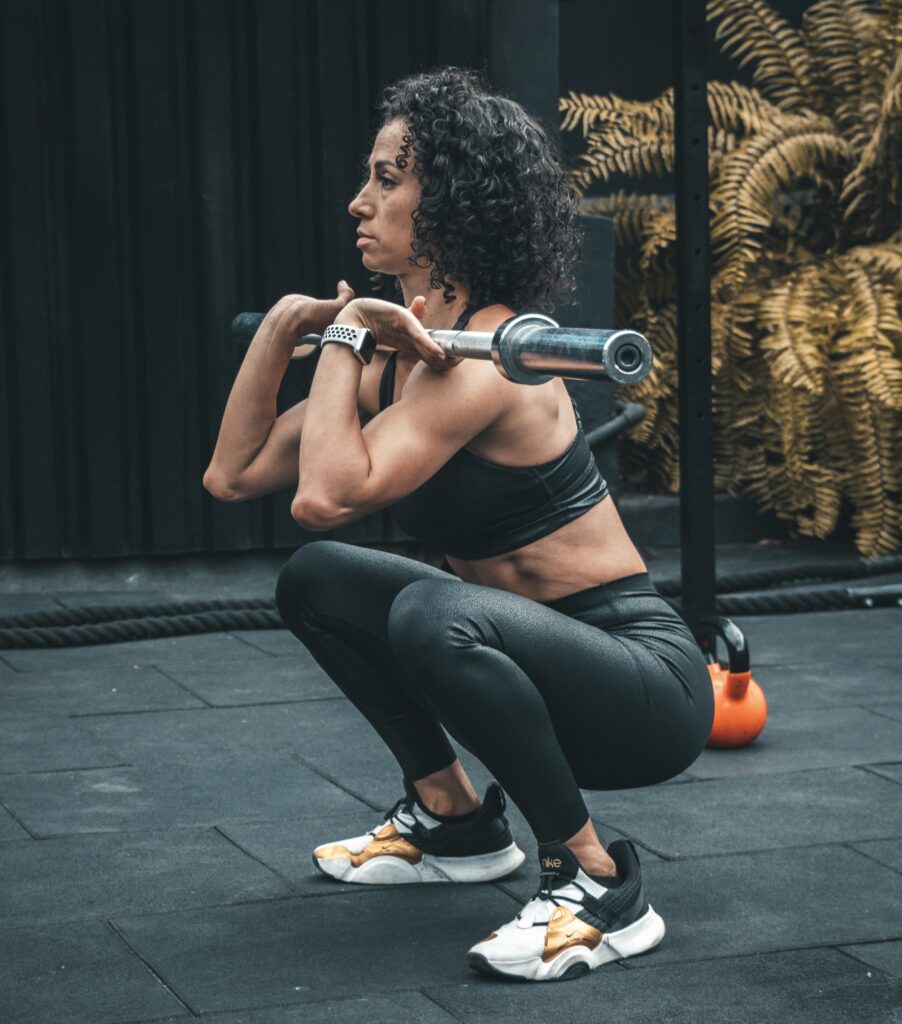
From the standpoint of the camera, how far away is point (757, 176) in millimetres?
5832

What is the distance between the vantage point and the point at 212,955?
232 centimetres

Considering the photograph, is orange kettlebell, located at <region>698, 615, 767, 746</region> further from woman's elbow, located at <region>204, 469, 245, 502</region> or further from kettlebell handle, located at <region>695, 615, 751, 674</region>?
woman's elbow, located at <region>204, 469, 245, 502</region>

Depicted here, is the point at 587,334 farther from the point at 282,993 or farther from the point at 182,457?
the point at 182,457

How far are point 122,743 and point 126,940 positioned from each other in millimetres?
1202

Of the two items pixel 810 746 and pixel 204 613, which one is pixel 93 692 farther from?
pixel 810 746

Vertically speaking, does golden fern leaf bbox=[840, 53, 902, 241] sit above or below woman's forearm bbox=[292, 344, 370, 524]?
above

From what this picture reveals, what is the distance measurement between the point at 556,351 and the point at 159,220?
3.49 metres

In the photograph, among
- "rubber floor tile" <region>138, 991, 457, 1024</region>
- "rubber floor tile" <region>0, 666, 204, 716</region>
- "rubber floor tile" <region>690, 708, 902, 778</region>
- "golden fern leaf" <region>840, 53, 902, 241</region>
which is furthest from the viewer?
"golden fern leaf" <region>840, 53, 902, 241</region>

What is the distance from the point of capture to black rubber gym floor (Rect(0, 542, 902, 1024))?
7.13ft

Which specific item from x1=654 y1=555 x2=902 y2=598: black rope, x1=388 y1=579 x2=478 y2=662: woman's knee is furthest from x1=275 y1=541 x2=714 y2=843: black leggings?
x1=654 y1=555 x2=902 y2=598: black rope

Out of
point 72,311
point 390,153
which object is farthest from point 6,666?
point 390,153

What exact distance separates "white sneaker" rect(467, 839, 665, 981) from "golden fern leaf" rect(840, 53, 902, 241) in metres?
4.06

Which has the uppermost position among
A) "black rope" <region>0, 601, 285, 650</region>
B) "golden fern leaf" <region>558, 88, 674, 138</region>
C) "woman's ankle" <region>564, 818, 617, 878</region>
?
"golden fern leaf" <region>558, 88, 674, 138</region>

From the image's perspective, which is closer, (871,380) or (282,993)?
(282,993)
